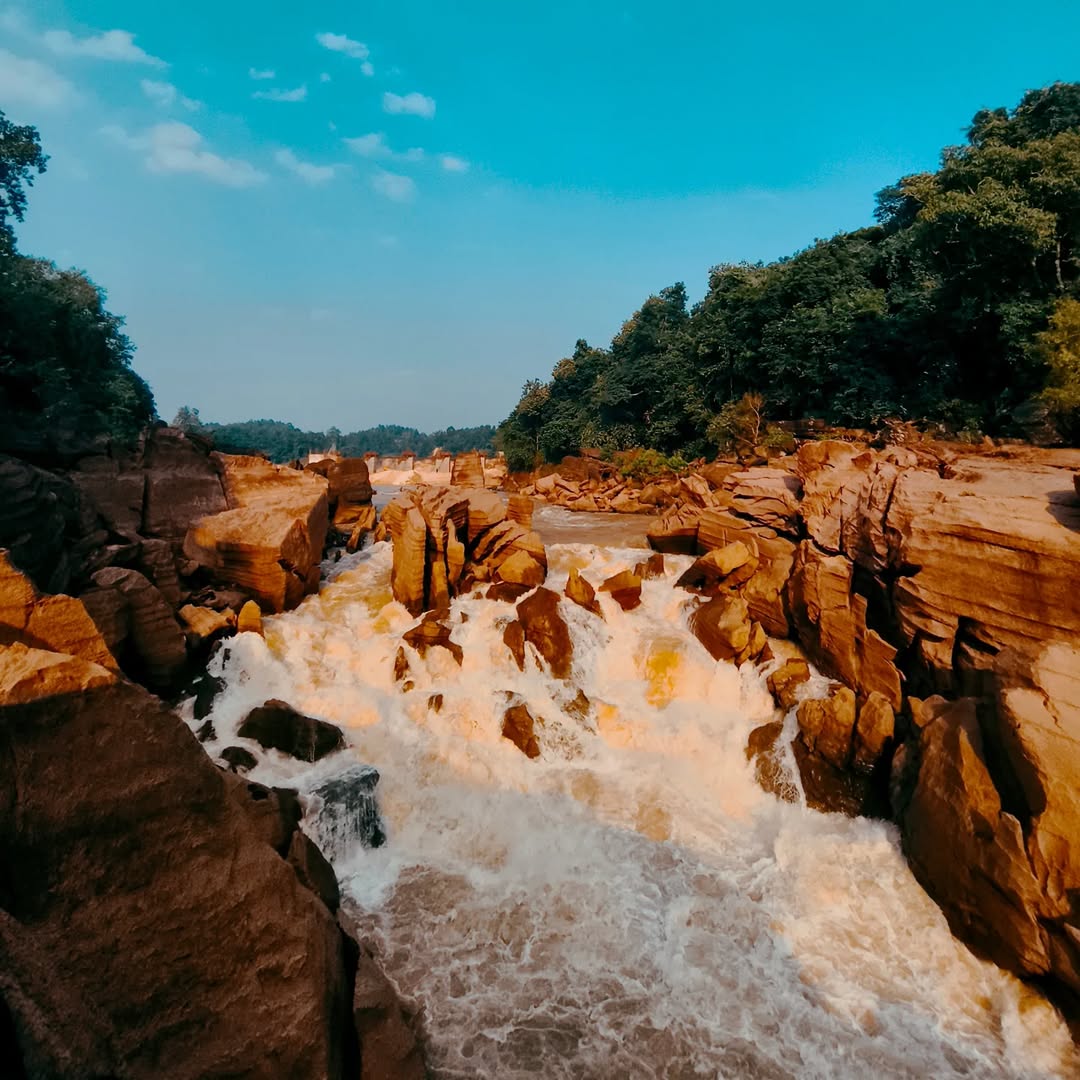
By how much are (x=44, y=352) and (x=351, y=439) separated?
150 metres

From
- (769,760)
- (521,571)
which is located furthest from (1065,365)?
(521,571)

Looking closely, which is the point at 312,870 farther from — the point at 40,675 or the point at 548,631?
the point at 548,631

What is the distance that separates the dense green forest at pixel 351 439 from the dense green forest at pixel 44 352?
334ft

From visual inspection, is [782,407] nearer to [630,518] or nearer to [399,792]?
[630,518]

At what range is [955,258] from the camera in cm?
2316

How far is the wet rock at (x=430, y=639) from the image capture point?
13234 millimetres

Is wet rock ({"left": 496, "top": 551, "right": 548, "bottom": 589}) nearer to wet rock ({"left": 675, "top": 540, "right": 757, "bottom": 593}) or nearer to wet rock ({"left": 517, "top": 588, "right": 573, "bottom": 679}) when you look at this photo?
wet rock ({"left": 517, "top": 588, "right": 573, "bottom": 679})

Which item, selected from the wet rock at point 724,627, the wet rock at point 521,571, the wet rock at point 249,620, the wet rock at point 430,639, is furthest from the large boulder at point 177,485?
the wet rock at point 724,627

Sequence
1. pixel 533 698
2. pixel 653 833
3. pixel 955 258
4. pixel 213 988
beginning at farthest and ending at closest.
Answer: pixel 955 258, pixel 533 698, pixel 653 833, pixel 213 988

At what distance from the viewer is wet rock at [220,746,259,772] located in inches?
399

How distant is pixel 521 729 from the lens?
11.6 m

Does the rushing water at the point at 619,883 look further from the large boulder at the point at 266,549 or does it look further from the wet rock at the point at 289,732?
the large boulder at the point at 266,549

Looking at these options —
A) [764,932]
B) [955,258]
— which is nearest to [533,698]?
[764,932]

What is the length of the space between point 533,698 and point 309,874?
7.49 meters
